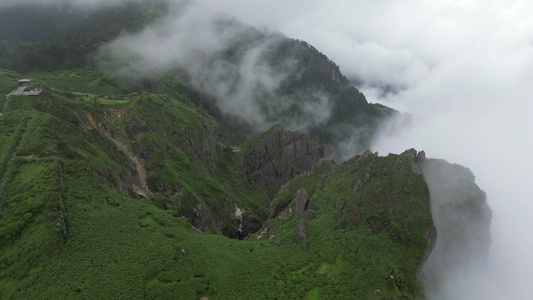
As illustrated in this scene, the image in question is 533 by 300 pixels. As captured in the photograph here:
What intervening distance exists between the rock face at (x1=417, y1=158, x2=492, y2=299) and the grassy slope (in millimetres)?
23057

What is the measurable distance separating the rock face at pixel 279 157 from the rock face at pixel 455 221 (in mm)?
88126

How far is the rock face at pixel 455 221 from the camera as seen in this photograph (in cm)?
7925

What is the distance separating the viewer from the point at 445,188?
9050cm

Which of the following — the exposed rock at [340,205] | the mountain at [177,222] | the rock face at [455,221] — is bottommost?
the mountain at [177,222]

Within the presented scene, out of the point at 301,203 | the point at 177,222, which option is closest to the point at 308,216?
the point at 301,203

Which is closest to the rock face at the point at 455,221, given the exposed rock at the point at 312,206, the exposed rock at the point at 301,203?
the exposed rock at the point at 312,206

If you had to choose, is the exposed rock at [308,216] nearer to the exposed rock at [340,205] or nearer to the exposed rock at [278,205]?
the exposed rock at [340,205]

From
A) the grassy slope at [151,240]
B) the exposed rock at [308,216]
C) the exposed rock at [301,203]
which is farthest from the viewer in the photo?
the exposed rock at [301,203]

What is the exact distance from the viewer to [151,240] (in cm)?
5084

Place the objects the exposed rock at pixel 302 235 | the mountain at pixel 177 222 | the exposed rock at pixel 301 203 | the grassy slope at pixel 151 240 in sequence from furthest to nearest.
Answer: the exposed rock at pixel 301 203 < the exposed rock at pixel 302 235 < the mountain at pixel 177 222 < the grassy slope at pixel 151 240

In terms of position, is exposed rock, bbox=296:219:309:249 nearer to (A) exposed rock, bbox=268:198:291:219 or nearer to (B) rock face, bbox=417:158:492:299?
(A) exposed rock, bbox=268:198:291:219

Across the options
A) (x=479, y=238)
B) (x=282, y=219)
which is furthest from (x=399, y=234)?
(x=479, y=238)

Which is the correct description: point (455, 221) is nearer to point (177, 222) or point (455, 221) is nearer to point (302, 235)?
point (302, 235)

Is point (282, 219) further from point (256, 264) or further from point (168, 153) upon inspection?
point (168, 153)
